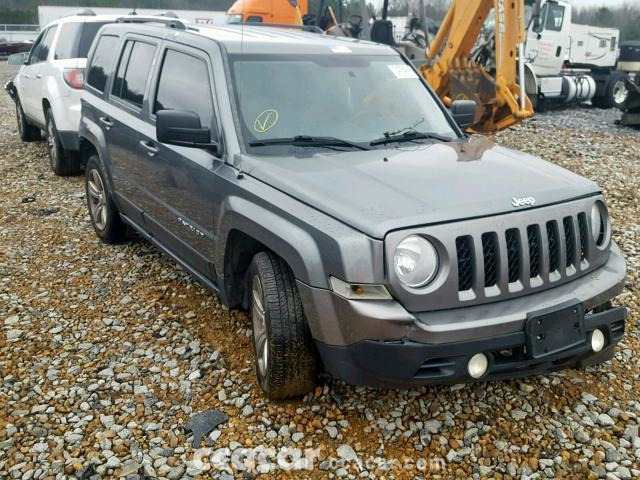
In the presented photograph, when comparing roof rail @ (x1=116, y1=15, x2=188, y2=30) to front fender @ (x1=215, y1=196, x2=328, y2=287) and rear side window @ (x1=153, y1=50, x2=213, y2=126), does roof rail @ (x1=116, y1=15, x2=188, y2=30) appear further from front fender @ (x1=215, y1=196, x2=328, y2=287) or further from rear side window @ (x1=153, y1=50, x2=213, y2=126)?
front fender @ (x1=215, y1=196, x2=328, y2=287)

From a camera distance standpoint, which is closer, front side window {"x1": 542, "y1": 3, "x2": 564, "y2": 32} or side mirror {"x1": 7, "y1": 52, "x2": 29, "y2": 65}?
side mirror {"x1": 7, "y1": 52, "x2": 29, "y2": 65}

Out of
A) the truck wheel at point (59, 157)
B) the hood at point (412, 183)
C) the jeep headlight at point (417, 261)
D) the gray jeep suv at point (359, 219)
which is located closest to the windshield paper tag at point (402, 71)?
the gray jeep suv at point (359, 219)

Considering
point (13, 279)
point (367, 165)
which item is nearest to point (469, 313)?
point (367, 165)

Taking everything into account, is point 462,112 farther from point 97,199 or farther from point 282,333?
point 97,199

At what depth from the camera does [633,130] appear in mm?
13898

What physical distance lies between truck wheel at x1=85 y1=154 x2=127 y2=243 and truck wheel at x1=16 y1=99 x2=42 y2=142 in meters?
5.58

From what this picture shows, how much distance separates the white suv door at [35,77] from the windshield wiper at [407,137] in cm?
638

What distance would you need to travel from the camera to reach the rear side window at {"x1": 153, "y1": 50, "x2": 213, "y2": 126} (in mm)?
4023

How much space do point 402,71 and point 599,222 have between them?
71.4 inches

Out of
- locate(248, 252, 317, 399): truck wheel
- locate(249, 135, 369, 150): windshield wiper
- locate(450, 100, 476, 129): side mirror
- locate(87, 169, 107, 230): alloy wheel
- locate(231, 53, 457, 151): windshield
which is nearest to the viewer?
locate(248, 252, 317, 399): truck wheel

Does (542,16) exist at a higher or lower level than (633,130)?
higher

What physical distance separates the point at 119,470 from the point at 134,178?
100 inches

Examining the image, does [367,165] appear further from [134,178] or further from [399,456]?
[134,178]

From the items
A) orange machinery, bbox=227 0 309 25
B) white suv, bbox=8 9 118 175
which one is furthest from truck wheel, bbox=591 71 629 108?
white suv, bbox=8 9 118 175
